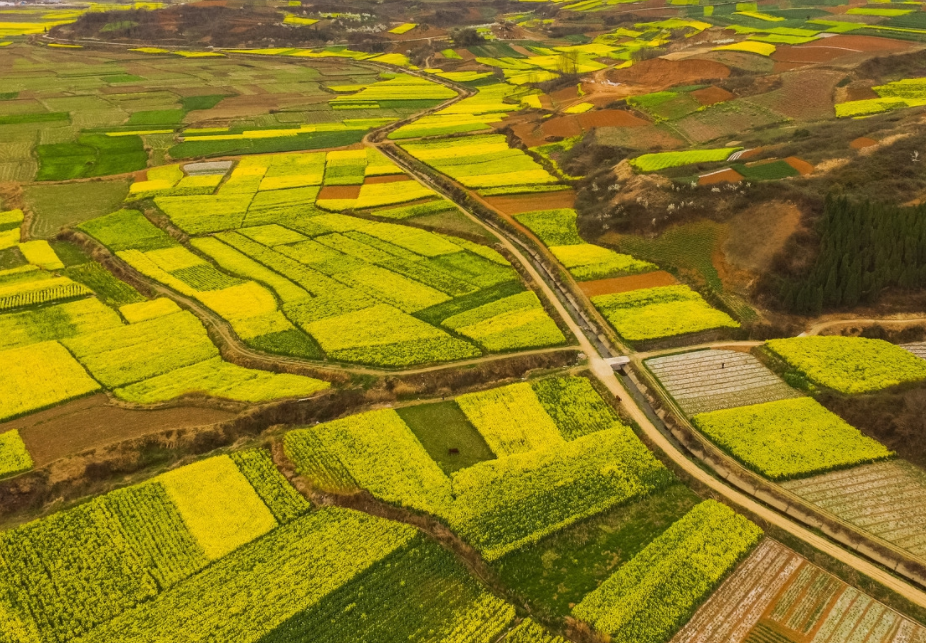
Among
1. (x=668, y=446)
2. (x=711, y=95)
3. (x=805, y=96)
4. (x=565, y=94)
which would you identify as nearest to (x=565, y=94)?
(x=565, y=94)

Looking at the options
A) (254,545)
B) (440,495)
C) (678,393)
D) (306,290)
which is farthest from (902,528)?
(306,290)

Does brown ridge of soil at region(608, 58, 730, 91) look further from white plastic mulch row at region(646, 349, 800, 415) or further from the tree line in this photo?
white plastic mulch row at region(646, 349, 800, 415)

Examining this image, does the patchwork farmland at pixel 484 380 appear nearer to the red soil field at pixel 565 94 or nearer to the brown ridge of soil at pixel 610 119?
the brown ridge of soil at pixel 610 119

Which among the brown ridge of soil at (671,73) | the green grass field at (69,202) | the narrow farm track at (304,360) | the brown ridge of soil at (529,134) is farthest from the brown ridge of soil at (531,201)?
the brown ridge of soil at (671,73)

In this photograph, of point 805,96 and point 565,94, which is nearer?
point 805,96

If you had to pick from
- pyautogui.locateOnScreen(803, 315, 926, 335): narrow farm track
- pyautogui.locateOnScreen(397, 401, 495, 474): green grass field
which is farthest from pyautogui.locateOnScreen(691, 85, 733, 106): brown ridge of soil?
pyautogui.locateOnScreen(397, 401, 495, 474): green grass field

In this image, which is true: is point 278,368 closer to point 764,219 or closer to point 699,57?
point 764,219

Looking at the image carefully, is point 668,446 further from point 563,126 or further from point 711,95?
point 711,95
